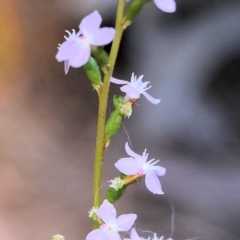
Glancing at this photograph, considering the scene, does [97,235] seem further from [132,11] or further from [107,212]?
[132,11]

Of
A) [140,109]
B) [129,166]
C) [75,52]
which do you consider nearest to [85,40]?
[75,52]

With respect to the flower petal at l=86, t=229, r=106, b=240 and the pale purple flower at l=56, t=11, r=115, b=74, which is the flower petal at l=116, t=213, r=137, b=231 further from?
the pale purple flower at l=56, t=11, r=115, b=74

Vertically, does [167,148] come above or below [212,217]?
above

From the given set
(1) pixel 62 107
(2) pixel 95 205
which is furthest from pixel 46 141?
(2) pixel 95 205

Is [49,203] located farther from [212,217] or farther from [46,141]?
[212,217]

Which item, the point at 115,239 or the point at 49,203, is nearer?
the point at 115,239

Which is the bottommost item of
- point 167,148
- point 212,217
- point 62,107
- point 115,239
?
point 115,239
